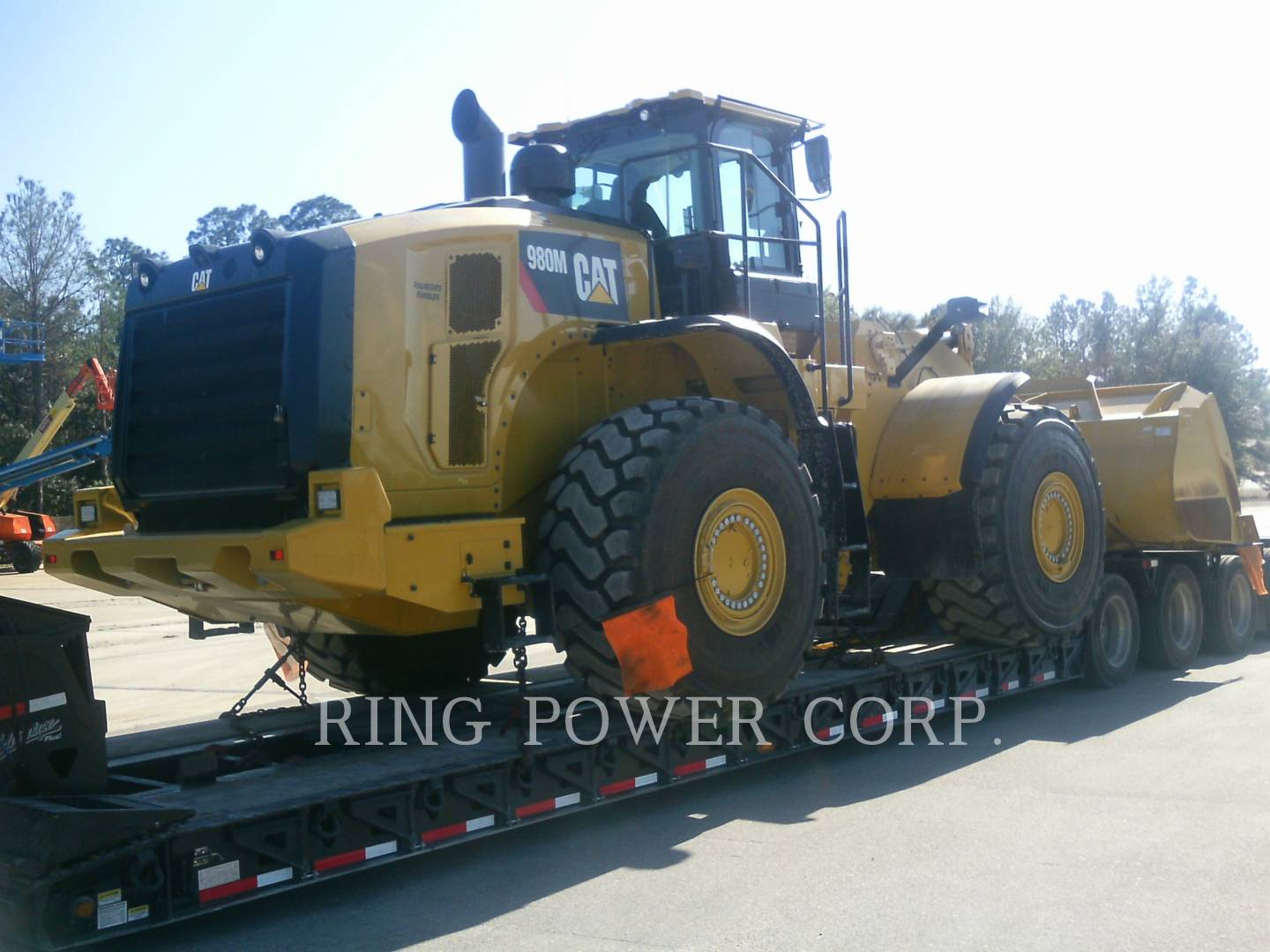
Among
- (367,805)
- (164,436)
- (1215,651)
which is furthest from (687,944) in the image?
(1215,651)

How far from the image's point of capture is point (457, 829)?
19.3 feet

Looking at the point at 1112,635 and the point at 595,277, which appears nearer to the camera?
the point at 595,277

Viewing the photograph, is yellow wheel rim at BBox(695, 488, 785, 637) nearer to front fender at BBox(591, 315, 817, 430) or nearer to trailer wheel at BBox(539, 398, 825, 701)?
trailer wheel at BBox(539, 398, 825, 701)

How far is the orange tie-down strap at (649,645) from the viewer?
19.7 ft

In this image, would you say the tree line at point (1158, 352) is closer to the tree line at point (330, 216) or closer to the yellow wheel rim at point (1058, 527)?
the tree line at point (330, 216)

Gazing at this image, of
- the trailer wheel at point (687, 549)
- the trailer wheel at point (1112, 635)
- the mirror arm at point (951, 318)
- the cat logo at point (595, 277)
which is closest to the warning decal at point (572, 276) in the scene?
the cat logo at point (595, 277)

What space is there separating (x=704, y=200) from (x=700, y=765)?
127 inches

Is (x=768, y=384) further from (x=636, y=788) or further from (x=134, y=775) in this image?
(x=134, y=775)

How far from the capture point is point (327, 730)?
722 cm

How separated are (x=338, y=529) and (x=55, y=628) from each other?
1.20 m

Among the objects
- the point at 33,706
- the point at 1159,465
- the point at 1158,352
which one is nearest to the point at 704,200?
the point at 33,706

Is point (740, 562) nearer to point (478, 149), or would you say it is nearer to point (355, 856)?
point (355, 856)

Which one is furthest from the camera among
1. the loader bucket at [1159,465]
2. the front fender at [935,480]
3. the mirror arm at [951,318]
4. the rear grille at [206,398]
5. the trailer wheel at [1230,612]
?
the trailer wheel at [1230,612]

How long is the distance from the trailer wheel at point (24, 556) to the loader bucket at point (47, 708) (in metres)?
25.8
